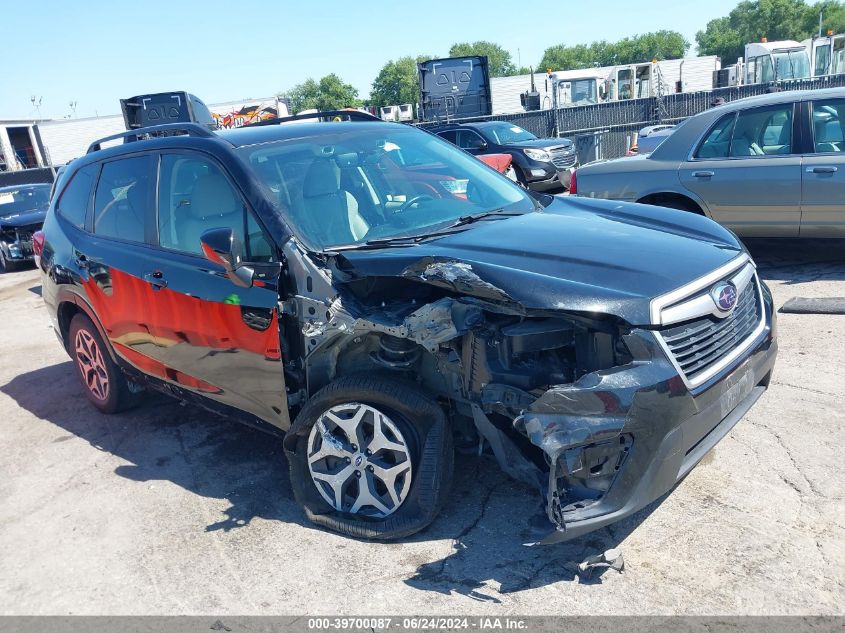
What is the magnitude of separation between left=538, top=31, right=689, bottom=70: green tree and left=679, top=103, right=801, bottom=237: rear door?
357 feet

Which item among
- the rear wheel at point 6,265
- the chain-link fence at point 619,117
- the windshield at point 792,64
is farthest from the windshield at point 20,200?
the windshield at point 792,64

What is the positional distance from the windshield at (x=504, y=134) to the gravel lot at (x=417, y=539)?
1191cm

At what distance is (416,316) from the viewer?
119 inches

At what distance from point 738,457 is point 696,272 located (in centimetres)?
125

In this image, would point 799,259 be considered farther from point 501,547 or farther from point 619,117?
point 619,117

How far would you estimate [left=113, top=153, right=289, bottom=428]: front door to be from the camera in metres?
3.55

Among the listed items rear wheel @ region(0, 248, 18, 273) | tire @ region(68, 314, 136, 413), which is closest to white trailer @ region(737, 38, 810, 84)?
rear wheel @ region(0, 248, 18, 273)

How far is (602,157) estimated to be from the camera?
18.3 m

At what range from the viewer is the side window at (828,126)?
6.49 metres

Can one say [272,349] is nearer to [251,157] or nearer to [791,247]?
[251,157]

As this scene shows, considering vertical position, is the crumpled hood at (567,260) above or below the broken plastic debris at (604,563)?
above

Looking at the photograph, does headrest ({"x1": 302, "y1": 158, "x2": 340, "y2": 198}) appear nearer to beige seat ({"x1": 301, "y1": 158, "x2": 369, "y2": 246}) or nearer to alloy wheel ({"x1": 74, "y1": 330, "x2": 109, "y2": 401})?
beige seat ({"x1": 301, "y1": 158, "x2": 369, "y2": 246})

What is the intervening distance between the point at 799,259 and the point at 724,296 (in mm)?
5191

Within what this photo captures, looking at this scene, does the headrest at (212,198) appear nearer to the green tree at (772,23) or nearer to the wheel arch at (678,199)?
the wheel arch at (678,199)
